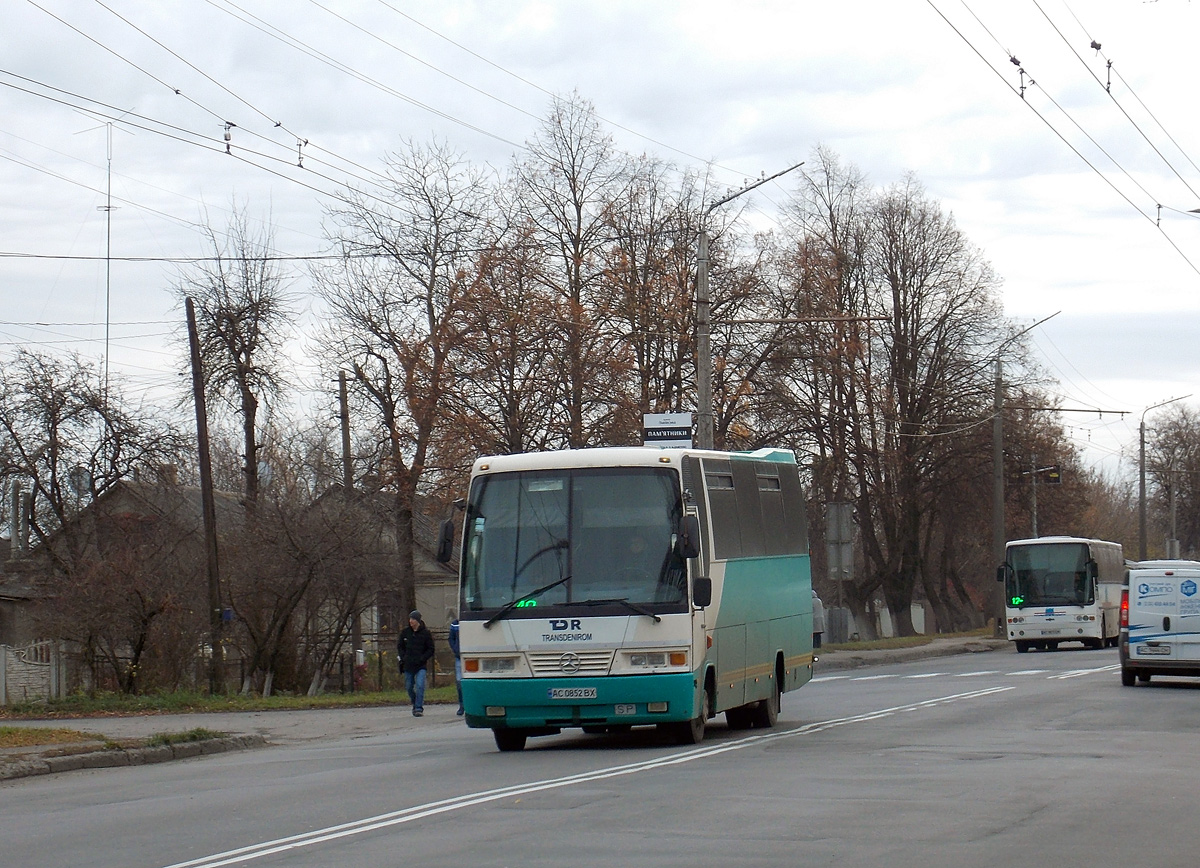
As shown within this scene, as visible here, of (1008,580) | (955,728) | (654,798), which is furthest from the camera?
(1008,580)

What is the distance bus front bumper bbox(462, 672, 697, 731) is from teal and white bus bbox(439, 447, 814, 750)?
0.01m

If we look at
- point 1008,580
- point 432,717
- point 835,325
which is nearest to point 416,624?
point 432,717

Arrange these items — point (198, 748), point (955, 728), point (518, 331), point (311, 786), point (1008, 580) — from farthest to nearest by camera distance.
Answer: point (1008, 580)
point (518, 331)
point (198, 748)
point (955, 728)
point (311, 786)

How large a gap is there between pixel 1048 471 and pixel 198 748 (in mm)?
37816

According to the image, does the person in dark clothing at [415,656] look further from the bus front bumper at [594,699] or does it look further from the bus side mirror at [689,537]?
the bus side mirror at [689,537]

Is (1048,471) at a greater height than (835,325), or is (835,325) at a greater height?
(835,325)

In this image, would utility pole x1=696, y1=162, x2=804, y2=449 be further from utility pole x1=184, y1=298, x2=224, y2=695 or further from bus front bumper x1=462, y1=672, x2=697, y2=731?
bus front bumper x1=462, y1=672, x2=697, y2=731

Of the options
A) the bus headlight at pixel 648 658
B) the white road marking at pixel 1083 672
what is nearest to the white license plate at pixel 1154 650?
the white road marking at pixel 1083 672

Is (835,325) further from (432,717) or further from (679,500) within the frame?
(679,500)

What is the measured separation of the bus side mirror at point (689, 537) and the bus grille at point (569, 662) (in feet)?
4.08

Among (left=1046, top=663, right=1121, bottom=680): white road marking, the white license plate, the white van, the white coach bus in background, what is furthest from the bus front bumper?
the white coach bus in background

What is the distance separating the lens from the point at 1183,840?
888 cm

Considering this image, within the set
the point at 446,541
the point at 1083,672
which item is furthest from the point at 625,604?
the point at 1083,672

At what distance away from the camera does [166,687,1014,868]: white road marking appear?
8.60m
